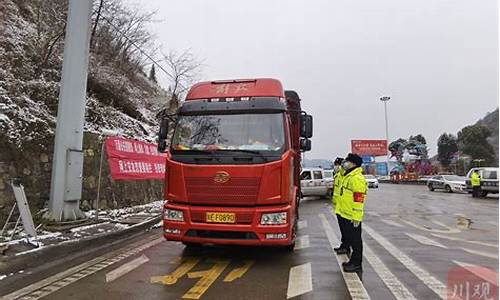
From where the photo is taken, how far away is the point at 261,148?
676 cm

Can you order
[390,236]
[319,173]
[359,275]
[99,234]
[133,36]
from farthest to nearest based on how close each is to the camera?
[319,173] → [133,36] → [390,236] → [99,234] → [359,275]

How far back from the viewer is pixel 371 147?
74.3 m

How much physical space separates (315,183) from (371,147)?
176 feet

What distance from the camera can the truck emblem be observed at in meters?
6.54

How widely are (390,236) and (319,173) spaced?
541 inches

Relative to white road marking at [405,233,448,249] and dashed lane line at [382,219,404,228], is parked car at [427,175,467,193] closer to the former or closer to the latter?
dashed lane line at [382,219,404,228]

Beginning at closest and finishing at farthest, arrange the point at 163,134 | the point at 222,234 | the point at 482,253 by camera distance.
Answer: the point at 222,234 → the point at 163,134 → the point at 482,253

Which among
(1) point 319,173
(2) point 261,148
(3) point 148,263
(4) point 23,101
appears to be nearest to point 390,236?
(2) point 261,148

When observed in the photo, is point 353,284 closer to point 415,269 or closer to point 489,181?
point 415,269

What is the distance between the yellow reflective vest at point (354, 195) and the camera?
21.6ft

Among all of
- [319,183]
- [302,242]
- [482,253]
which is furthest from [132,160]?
[319,183]

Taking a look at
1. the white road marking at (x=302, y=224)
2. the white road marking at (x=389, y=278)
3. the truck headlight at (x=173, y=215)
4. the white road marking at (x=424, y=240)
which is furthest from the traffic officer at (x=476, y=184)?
the truck headlight at (x=173, y=215)

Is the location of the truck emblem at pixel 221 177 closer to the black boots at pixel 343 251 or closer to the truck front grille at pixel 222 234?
the truck front grille at pixel 222 234

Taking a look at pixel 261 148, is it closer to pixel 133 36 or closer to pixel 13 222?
pixel 13 222
